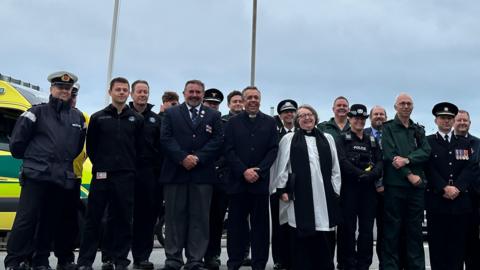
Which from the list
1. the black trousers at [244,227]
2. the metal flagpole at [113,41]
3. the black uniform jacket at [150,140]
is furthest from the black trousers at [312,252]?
the metal flagpole at [113,41]

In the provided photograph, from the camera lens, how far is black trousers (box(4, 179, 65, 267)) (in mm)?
5660

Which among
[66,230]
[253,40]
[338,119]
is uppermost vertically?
[253,40]

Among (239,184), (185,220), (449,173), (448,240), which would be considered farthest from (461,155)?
(185,220)

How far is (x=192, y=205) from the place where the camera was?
6.11 m

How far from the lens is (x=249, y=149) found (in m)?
6.24

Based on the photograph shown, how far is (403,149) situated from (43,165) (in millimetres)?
4005

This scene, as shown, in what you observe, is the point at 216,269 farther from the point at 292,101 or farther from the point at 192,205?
the point at 292,101

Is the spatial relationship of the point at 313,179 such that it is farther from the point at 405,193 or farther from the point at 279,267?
the point at 279,267

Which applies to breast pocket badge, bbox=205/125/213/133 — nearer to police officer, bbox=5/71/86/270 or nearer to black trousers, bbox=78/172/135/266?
black trousers, bbox=78/172/135/266

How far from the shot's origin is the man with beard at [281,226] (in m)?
6.76

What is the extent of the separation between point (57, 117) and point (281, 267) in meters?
3.20

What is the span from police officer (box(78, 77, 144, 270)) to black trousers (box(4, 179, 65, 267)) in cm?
37

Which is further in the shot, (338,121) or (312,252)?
(338,121)

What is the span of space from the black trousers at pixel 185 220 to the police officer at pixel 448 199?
106 inches
